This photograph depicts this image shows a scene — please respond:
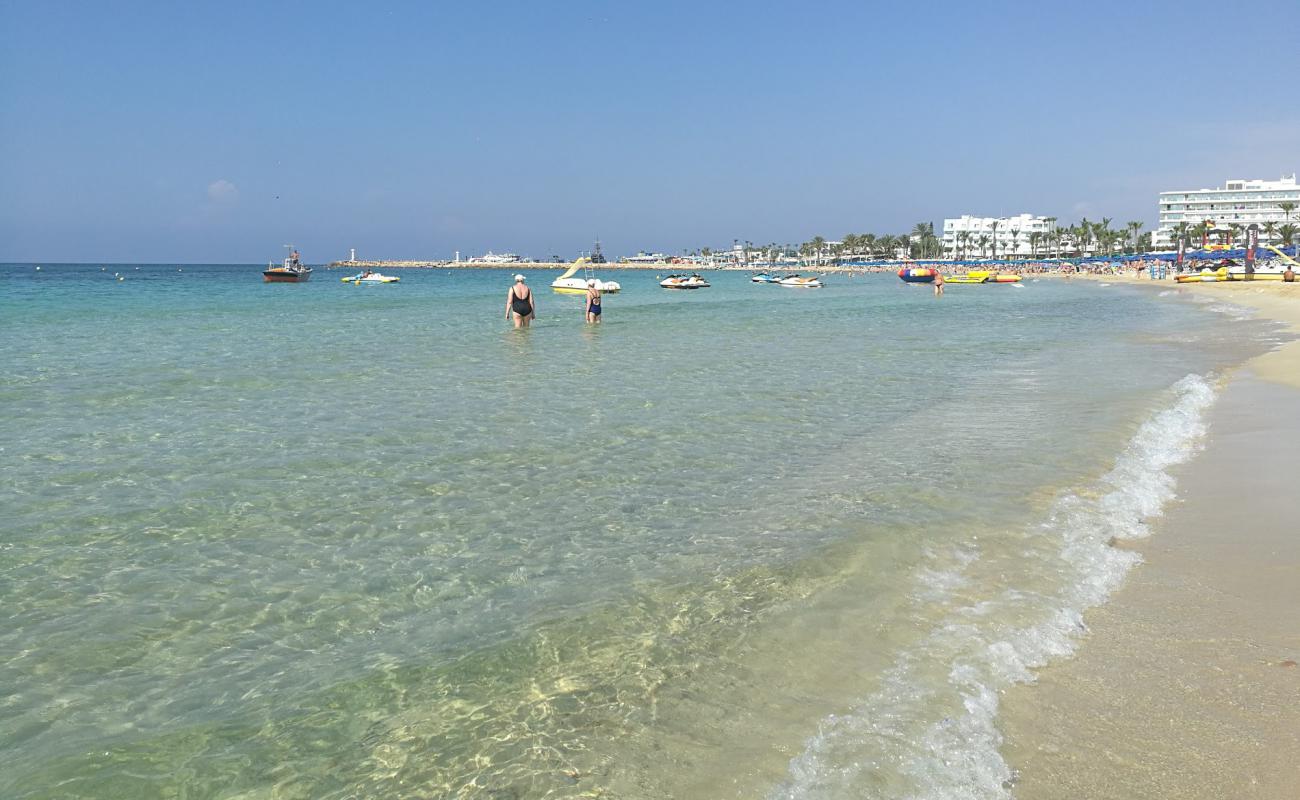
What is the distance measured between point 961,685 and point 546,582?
2.88 meters

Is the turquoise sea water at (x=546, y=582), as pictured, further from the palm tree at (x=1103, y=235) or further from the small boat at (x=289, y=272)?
the palm tree at (x=1103, y=235)

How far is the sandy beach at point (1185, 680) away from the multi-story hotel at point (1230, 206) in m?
187

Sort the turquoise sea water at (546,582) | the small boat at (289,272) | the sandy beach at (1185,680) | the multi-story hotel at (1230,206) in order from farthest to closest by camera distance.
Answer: the multi-story hotel at (1230,206)
the small boat at (289,272)
the turquoise sea water at (546,582)
the sandy beach at (1185,680)

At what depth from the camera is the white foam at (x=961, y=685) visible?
11.7 feet

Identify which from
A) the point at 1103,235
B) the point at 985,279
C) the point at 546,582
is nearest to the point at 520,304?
the point at 546,582

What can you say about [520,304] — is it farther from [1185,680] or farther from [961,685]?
[1185,680]

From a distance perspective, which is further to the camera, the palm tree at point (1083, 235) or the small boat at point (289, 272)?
the palm tree at point (1083, 235)

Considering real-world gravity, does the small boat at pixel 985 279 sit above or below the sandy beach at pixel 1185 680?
above

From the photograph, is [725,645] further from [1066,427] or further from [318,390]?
[318,390]

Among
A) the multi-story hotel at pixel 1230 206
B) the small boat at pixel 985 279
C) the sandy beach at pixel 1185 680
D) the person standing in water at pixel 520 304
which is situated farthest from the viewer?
the multi-story hotel at pixel 1230 206

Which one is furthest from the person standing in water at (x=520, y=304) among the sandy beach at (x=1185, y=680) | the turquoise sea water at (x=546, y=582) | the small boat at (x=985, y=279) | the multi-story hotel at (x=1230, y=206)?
the multi-story hotel at (x=1230, y=206)

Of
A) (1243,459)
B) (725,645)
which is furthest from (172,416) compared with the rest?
(1243,459)

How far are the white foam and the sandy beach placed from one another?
0.40 feet

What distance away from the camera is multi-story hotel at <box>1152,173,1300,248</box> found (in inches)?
6462
